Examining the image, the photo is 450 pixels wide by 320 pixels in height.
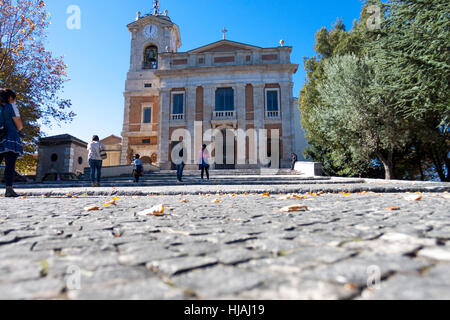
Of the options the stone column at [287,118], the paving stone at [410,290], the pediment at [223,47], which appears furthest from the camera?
the pediment at [223,47]

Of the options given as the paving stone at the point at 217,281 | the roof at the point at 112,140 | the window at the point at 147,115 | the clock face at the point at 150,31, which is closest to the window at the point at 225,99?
the window at the point at 147,115

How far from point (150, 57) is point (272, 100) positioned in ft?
48.9

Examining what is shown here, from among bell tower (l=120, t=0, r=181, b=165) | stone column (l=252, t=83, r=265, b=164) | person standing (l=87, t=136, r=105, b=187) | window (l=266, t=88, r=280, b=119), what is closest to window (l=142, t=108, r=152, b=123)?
bell tower (l=120, t=0, r=181, b=165)

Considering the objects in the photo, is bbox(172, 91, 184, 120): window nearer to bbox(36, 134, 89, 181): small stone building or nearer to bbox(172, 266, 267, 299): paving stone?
bbox(36, 134, 89, 181): small stone building

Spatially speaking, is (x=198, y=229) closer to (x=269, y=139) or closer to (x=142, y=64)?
(x=269, y=139)

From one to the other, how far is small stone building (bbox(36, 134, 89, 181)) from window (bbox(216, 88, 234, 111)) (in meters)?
12.6

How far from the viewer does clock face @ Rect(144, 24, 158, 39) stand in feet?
92.8

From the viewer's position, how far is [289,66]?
2355 centimetres

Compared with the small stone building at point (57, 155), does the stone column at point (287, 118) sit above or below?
above

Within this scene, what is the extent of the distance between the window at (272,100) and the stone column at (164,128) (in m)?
9.46

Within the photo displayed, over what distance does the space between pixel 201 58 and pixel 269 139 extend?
34.4 ft

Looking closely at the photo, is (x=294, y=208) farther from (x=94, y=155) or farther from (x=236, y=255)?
(x=94, y=155)

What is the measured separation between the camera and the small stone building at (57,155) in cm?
1628

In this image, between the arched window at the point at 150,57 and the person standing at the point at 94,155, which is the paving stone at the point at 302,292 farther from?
the arched window at the point at 150,57
